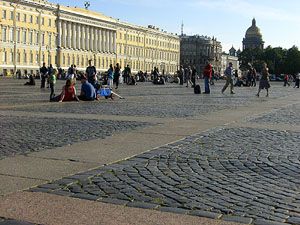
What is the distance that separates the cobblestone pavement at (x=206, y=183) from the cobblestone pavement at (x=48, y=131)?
1765 mm

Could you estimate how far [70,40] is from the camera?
115562 millimetres

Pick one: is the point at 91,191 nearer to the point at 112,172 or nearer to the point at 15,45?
the point at 112,172

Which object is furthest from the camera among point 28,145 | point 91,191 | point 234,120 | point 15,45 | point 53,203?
point 15,45

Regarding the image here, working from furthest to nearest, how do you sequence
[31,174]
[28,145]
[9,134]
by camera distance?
[9,134] → [28,145] → [31,174]

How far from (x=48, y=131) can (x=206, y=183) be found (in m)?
4.92

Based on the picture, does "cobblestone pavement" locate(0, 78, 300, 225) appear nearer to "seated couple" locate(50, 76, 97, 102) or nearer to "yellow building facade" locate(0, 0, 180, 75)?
"seated couple" locate(50, 76, 97, 102)

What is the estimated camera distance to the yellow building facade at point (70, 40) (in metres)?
93.5

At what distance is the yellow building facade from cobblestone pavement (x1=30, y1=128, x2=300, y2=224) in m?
82.8

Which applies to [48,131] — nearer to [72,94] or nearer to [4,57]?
[72,94]

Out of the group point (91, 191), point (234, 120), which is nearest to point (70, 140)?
point (91, 191)

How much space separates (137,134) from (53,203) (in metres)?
4.77

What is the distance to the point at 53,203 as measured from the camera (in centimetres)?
480

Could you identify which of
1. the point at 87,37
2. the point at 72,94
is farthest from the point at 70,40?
the point at 72,94

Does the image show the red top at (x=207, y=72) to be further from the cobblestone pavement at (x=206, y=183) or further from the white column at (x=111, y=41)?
the white column at (x=111, y=41)
